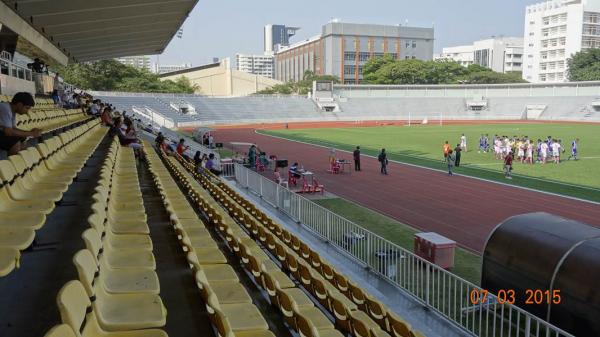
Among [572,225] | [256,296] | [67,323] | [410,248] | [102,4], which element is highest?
[102,4]

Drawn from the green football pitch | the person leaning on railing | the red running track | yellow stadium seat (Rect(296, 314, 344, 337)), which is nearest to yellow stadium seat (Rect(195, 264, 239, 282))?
yellow stadium seat (Rect(296, 314, 344, 337))

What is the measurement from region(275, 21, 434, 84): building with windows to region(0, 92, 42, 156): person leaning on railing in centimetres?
13375

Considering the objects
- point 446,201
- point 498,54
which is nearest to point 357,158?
point 446,201

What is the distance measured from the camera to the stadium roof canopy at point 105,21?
50.1 ft

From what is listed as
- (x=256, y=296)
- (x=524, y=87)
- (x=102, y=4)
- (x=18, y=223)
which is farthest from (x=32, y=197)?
(x=524, y=87)

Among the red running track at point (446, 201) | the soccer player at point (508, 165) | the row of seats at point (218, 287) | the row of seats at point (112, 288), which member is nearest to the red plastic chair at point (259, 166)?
the red running track at point (446, 201)

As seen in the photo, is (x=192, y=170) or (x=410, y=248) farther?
(x=192, y=170)

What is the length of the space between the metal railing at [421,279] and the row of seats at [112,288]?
4.02m

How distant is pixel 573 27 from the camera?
380 ft

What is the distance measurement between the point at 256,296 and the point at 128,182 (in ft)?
12.7

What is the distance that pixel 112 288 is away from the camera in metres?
3.86

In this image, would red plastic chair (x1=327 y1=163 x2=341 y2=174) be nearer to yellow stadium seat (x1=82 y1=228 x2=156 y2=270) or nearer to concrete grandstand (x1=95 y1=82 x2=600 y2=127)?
yellow stadium seat (x1=82 y1=228 x2=156 y2=270)

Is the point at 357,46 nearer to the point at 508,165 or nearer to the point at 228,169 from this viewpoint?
the point at 508,165

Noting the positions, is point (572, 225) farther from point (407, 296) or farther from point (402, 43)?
point (402, 43)
